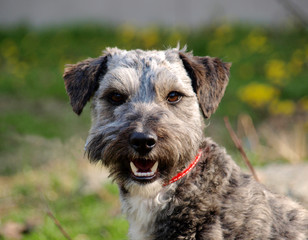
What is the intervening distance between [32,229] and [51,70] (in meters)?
7.80

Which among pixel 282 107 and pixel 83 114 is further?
pixel 83 114

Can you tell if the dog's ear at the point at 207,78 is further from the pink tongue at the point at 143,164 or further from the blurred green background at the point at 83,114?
the pink tongue at the point at 143,164

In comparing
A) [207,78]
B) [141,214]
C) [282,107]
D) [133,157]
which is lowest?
[282,107]

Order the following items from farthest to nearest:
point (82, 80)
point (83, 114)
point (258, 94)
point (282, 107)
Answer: point (83, 114), point (258, 94), point (282, 107), point (82, 80)

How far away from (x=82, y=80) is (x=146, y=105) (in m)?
0.86

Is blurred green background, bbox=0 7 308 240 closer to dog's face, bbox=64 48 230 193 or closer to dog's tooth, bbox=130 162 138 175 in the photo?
dog's face, bbox=64 48 230 193

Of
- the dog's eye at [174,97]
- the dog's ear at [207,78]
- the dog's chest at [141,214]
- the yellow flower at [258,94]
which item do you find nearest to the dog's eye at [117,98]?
the dog's eye at [174,97]

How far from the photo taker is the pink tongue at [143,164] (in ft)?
13.8

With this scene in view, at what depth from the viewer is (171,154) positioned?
4070mm

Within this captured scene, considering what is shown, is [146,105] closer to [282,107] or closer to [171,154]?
[171,154]

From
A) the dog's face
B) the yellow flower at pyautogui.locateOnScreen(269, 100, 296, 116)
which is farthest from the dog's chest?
the yellow flower at pyautogui.locateOnScreen(269, 100, 296, 116)

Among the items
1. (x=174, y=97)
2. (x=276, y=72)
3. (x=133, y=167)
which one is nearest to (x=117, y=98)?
(x=174, y=97)

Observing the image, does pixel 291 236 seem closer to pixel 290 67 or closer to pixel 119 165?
pixel 119 165

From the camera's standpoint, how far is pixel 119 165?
4219mm
